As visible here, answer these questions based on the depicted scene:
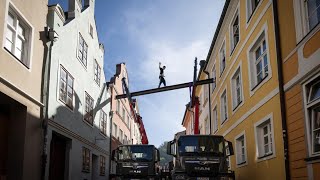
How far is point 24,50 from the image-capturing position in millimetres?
14555

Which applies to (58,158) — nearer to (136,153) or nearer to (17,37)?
(136,153)

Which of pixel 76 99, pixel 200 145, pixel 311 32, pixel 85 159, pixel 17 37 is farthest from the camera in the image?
pixel 85 159

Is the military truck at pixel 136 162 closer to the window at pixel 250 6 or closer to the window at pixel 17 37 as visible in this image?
the window at pixel 17 37

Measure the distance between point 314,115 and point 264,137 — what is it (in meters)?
5.23

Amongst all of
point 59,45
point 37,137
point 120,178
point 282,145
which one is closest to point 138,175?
point 120,178

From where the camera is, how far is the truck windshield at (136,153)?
19016 mm

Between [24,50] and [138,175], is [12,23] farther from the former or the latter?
[138,175]

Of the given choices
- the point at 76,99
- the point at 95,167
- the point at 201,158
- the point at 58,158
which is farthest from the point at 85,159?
the point at 201,158

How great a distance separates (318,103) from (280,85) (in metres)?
2.73

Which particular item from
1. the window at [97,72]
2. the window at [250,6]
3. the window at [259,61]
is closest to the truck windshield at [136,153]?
the window at [259,61]

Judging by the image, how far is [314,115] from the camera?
392 inches

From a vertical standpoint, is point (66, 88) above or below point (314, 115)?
above

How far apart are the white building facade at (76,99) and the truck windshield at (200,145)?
5.47 metres

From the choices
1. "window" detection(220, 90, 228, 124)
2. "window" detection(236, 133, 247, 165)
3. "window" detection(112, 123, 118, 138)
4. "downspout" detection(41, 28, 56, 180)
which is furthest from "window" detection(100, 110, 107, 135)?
"downspout" detection(41, 28, 56, 180)
